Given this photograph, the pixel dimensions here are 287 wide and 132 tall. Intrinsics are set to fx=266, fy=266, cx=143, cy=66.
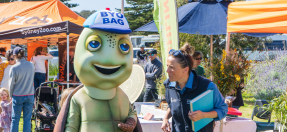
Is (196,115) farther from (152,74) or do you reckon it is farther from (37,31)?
(37,31)

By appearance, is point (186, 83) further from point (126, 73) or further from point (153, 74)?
point (153, 74)

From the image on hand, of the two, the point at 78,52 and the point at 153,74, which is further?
the point at 153,74

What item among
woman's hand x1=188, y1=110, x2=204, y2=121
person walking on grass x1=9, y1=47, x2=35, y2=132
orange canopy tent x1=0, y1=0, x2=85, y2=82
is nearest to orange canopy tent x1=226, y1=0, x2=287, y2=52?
woman's hand x1=188, y1=110, x2=204, y2=121

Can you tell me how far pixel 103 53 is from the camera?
221 cm

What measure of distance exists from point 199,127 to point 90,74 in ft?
3.42

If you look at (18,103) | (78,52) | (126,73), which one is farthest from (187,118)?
(18,103)

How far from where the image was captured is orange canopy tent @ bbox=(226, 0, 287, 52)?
354 cm

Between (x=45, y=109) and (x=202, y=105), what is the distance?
4.37 metres

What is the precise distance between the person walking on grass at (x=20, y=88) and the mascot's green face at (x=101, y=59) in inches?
121

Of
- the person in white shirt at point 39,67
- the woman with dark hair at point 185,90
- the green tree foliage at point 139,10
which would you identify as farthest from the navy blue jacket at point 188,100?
the green tree foliage at point 139,10

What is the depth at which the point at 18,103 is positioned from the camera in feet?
15.9

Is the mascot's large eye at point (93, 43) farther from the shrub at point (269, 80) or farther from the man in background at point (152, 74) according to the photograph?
the shrub at point (269, 80)

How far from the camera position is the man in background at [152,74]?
6195mm

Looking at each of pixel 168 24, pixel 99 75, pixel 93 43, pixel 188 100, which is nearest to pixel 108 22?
pixel 93 43
